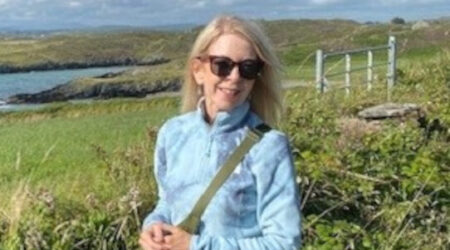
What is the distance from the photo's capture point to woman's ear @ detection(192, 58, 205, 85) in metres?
3.03

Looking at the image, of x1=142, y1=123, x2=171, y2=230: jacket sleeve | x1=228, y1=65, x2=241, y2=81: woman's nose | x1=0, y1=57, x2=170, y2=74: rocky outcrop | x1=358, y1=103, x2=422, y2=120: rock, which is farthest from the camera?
x1=0, y1=57, x2=170, y2=74: rocky outcrop

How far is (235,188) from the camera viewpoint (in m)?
2.82

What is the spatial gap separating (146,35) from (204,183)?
13839 centimetres

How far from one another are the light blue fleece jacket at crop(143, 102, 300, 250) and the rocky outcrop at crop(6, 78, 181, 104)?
6361 centimetres

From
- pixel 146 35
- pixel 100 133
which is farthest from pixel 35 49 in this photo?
pixel 100 133

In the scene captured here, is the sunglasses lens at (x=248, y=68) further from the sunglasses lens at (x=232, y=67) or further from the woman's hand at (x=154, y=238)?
the woman's hand at (x=154, y=238)

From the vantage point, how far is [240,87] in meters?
2.90

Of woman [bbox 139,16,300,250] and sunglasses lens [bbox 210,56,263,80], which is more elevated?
sunglasses lens [bbox 210,56,263,80]

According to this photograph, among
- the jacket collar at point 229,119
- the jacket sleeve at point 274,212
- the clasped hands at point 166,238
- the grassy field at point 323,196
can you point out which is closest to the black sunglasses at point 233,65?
the jacket collar at point 229,119

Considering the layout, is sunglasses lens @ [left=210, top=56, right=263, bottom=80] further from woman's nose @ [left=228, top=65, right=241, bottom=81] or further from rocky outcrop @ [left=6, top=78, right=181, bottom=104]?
rocky outcrop @ [left=6, top=78, right=181, bottom=104]

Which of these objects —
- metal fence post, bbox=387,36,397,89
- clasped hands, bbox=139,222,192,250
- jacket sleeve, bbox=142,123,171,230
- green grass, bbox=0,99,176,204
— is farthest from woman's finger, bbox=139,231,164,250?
metal fence post, bbox=387,36,397,89

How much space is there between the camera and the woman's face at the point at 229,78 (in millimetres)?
2885

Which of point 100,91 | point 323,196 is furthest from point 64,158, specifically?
point 100,91

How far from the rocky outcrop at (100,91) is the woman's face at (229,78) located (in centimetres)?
6364
